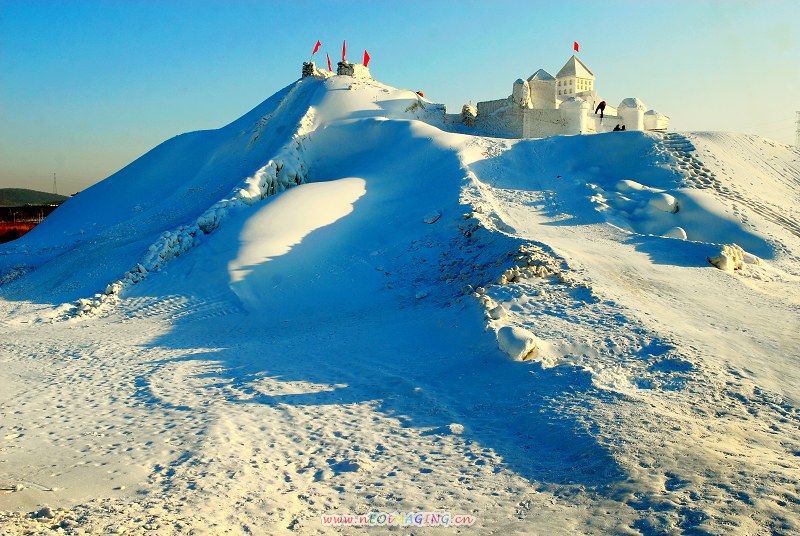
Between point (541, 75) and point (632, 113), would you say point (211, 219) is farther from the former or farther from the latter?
point (632, 113)

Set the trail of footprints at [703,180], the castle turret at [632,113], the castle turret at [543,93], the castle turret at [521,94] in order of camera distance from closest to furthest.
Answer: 1. the trail of footprints at [703,180]
2. the castle turret at [521,94]
3. the castle turret at [543,93]
4. the castle turret at [632,113]

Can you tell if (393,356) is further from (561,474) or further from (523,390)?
(561,474)

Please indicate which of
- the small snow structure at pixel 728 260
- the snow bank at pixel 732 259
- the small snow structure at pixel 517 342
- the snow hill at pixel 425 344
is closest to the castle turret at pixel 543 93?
the snow hill at pixel 425 344

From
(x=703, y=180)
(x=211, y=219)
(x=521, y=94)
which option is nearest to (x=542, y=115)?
(x=521, y=94)

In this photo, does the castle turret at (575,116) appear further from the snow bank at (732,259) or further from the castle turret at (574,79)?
the snow bank at (732,259)

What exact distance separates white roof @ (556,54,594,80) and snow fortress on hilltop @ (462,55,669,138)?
2862 millimetres

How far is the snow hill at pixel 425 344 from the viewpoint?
5.33 m

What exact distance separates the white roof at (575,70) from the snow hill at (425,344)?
1078cm

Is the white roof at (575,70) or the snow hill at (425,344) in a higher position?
the white roof at (575,70)

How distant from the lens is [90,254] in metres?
16.7

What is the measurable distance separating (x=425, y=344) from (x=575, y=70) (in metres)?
22.9

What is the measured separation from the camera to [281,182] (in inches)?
703

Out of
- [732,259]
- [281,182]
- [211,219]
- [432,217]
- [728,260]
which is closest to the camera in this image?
[728,260]

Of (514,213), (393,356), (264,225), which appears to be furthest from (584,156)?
(393,356)
